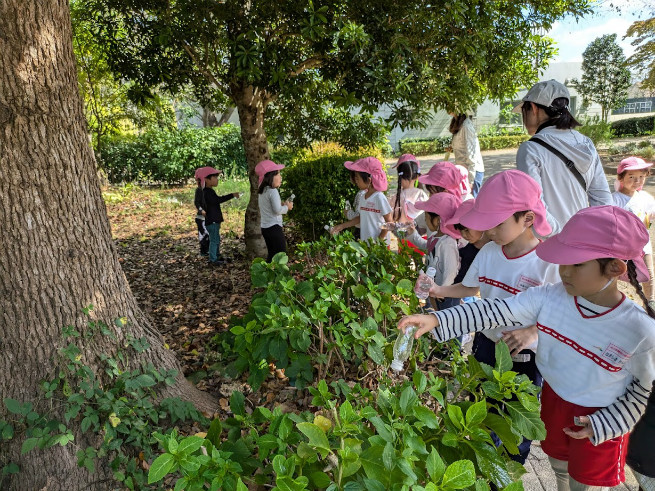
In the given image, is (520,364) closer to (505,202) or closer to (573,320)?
(573,320)

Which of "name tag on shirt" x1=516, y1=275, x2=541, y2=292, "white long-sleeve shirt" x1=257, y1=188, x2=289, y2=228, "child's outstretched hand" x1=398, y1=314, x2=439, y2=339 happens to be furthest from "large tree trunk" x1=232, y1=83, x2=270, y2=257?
"child's outstretched hand" x1=398, y1=314, x2=439, y2=339

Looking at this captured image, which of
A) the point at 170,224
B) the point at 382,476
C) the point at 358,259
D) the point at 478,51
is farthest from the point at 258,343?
the point at 170,224

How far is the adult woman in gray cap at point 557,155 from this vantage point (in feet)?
9.13

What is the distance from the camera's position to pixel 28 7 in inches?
92.7

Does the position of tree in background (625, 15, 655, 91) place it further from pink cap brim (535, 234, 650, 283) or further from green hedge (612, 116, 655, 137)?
pink cap brim (535, 234, 650, 283)

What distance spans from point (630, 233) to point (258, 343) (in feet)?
5.39

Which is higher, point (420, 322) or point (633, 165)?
point (633, 165)

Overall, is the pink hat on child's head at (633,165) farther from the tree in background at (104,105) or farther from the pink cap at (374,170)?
the tree in background at (104,105)

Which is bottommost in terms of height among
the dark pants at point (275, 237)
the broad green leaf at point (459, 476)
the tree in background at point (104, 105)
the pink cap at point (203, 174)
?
the dark pants at point (275, 237)

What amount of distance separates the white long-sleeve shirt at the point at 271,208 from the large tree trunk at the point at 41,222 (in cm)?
296

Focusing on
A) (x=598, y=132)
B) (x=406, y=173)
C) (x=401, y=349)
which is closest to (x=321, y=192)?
(x=406, y=173)

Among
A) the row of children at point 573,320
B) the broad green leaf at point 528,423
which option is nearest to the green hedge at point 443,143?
the row of children at point 573,320

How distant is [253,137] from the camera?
6.31 meters

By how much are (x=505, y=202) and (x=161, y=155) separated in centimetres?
1586
